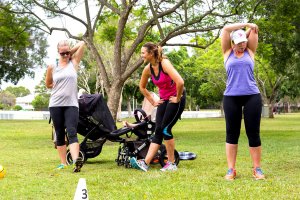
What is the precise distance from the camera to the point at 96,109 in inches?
334

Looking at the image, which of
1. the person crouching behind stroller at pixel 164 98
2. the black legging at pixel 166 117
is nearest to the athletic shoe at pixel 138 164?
the person crouching behind stroller at pixel 164 98

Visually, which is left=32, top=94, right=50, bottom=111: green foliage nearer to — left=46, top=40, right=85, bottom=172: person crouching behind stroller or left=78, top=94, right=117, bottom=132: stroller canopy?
left=78, top=94, right=117, bottom=132: stroller canopy

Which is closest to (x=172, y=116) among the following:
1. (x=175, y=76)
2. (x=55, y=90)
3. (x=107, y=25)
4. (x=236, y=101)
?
(x=175, y=76)

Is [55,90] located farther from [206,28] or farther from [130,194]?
[206,28]

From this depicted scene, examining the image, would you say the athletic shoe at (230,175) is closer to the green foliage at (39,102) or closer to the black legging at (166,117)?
the black legging at (166,117)

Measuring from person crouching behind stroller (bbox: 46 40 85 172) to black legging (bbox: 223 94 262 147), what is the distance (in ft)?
7.95

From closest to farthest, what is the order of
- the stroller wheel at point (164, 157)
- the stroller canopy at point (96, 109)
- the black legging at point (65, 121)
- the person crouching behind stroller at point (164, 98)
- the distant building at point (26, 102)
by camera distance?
the person crouching behind stroller at point (164, 98)
the black legging at point (65, 121)
the stroller wheel at point (164, 157)
the stroller canopy at point (96, 109)
the distant building at point (26, 102)

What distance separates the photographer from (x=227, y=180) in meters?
6.27

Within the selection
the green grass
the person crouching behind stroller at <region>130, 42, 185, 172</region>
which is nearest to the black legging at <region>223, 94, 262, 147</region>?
the green grass

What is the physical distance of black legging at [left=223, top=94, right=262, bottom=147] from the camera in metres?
6.42

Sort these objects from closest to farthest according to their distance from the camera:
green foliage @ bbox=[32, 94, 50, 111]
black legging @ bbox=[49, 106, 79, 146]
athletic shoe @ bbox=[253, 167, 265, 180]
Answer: athletic shoe @ bbox=[253, 167, 265, 180] → black legging @ bbox=[49, 106, 79, 146] → green foliage @ bbox=[32, 94, 50, 111]

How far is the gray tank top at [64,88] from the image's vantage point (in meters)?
7.62

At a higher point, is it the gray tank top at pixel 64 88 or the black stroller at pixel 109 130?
the gray tank top at pixel 64 88

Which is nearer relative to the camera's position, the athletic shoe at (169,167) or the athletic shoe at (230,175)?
the athletic shoe at (230,175)
